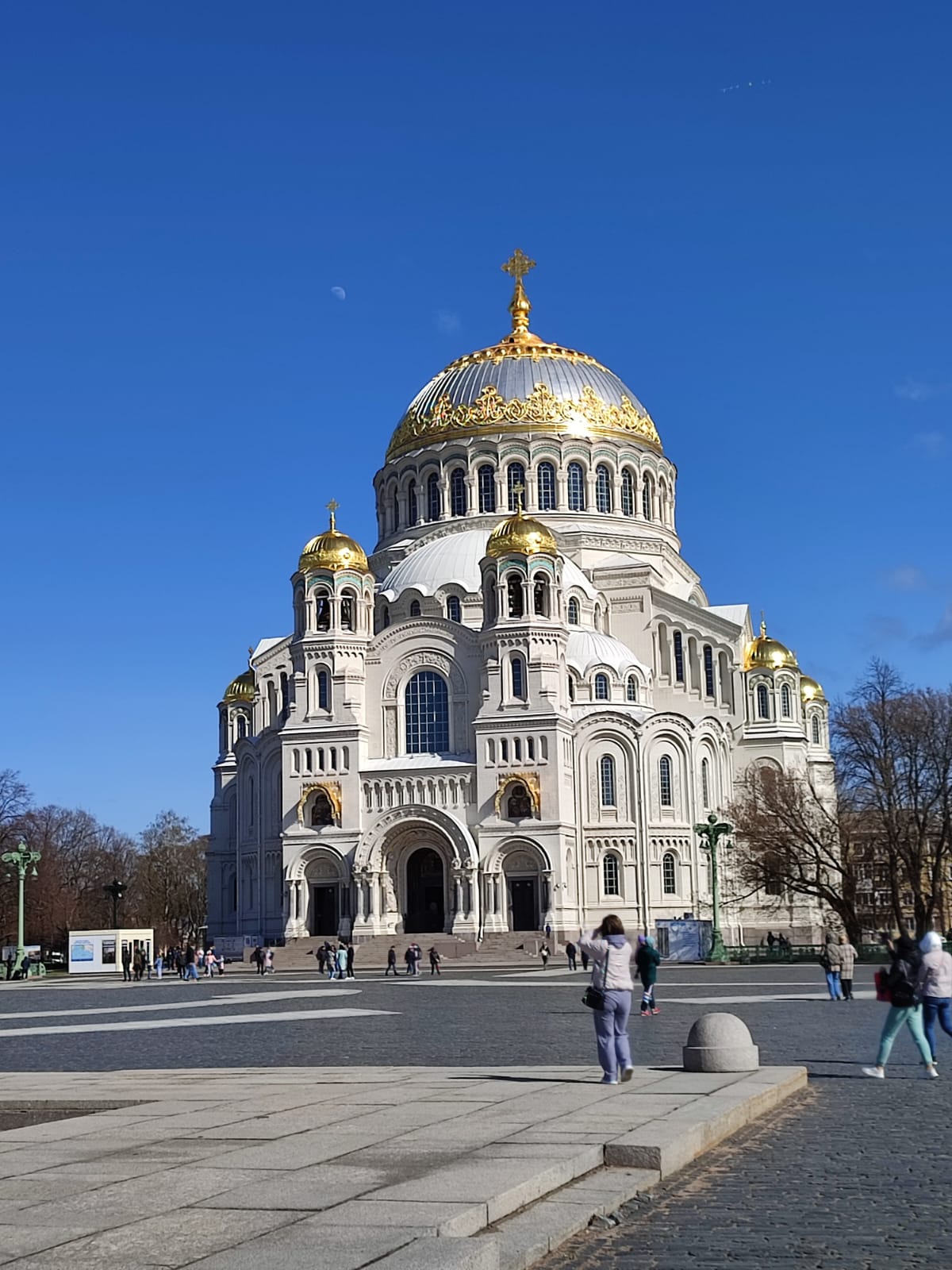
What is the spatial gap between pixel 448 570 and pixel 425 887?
Answer: 571 inches

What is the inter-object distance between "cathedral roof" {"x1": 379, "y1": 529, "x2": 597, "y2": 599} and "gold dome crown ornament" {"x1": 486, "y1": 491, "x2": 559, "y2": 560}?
4.56 m

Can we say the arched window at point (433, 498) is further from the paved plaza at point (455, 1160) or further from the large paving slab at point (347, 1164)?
the large paving slab at point (347, 1164)

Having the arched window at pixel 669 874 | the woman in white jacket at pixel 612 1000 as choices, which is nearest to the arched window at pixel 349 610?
the arched window at pixel 669 874

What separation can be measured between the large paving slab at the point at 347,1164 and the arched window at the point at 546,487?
60428mm

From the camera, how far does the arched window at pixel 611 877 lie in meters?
61.7

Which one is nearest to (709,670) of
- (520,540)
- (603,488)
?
(603,488)

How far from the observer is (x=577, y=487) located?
2968 inches

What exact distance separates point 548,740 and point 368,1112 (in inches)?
1920

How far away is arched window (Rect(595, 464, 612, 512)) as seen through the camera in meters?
75.4

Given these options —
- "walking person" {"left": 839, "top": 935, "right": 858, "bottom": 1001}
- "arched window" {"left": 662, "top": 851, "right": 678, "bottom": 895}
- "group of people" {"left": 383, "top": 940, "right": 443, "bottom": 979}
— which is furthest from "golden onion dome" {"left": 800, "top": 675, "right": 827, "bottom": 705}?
"walking person" {"left": 839, "top": 935, "right": 858, "bottom": 1001}

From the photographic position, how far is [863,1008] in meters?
27.3

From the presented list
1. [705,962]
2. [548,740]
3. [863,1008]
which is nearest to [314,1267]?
[863,1008]

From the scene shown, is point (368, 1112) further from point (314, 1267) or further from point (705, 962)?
point (705, 962)

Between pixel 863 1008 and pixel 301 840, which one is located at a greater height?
pixel 301 840
